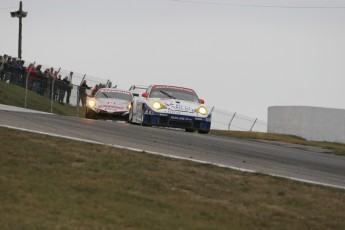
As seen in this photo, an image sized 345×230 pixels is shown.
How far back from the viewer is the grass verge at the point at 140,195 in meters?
5.76

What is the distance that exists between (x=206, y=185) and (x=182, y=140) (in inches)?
220

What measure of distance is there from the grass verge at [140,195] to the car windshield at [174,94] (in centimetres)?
914

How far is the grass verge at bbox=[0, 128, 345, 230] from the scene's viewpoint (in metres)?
5.76

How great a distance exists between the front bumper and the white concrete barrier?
9013 mm

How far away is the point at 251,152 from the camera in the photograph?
12.6m

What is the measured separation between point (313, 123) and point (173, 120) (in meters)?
9.92

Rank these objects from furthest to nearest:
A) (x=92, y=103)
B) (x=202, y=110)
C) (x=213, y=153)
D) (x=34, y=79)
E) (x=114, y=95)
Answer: (x=34, y=79)
(x=114, y=95)
(x=92, y=103)
(x=202, y=110)
(x=213, y=153)

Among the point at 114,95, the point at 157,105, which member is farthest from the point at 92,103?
the point at 157,105

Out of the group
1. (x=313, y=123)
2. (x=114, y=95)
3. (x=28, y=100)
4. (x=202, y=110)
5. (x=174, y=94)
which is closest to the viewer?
(x=202, y=110)

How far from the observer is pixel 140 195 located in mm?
6707

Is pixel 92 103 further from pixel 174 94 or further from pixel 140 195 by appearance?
pixel 140 195

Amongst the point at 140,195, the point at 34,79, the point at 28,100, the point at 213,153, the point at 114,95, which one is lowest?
the point at 140,195

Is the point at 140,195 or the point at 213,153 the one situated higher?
the point at 213,153

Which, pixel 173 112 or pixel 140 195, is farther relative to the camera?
pixel 173 112
